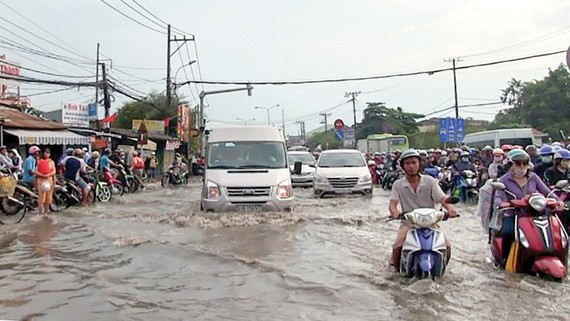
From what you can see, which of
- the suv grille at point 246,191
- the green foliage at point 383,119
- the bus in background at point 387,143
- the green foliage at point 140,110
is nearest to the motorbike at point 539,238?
the suv grille at point 246,191

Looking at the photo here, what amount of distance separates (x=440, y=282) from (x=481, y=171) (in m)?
9.69

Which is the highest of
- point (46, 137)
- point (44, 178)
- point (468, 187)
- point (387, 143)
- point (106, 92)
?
point (106, 92)

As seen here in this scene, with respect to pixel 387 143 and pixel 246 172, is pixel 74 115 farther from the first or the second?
pixel 387 143

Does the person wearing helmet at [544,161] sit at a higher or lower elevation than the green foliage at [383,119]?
lower

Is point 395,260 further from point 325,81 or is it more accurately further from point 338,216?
point 325,81

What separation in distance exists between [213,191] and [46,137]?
11.9 m

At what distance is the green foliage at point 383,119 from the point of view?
74119 mm

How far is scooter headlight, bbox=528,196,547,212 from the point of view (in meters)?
5.93

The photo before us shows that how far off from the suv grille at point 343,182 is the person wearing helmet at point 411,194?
10.7 metres

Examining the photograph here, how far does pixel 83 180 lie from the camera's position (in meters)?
15.7

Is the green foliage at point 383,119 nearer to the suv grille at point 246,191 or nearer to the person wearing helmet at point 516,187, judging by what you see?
the suv grille at point 246,191

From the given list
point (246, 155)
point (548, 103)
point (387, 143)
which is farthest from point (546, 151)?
point (548, 103)

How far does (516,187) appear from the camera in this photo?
6527 mm

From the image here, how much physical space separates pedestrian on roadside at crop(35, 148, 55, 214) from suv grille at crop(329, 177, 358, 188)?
7.50 m
